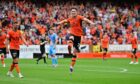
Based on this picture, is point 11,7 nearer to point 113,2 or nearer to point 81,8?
point 81,8

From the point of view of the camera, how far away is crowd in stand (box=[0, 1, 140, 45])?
4519 cm

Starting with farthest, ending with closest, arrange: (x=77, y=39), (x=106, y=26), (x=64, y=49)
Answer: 1. (x=106, y=26)
2. (x=64, y=49)
3. (x=77, y=39)

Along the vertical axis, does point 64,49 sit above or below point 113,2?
below

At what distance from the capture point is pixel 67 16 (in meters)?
47.9

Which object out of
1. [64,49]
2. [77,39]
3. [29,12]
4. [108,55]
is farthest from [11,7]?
[77,39]

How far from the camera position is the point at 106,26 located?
48.0 meters

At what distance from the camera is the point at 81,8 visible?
4978 cm

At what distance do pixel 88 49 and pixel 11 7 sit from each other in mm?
8654

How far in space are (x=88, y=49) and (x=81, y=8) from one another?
582 centimetres

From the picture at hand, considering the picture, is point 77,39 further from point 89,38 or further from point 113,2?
point 113,2

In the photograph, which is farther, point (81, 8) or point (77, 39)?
point (81, 8)

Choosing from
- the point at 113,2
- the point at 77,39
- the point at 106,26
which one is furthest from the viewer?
the point at 113,2

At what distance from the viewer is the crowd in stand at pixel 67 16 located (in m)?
45.2

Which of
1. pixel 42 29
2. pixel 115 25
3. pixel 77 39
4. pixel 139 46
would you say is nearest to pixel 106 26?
pixel 115 25
